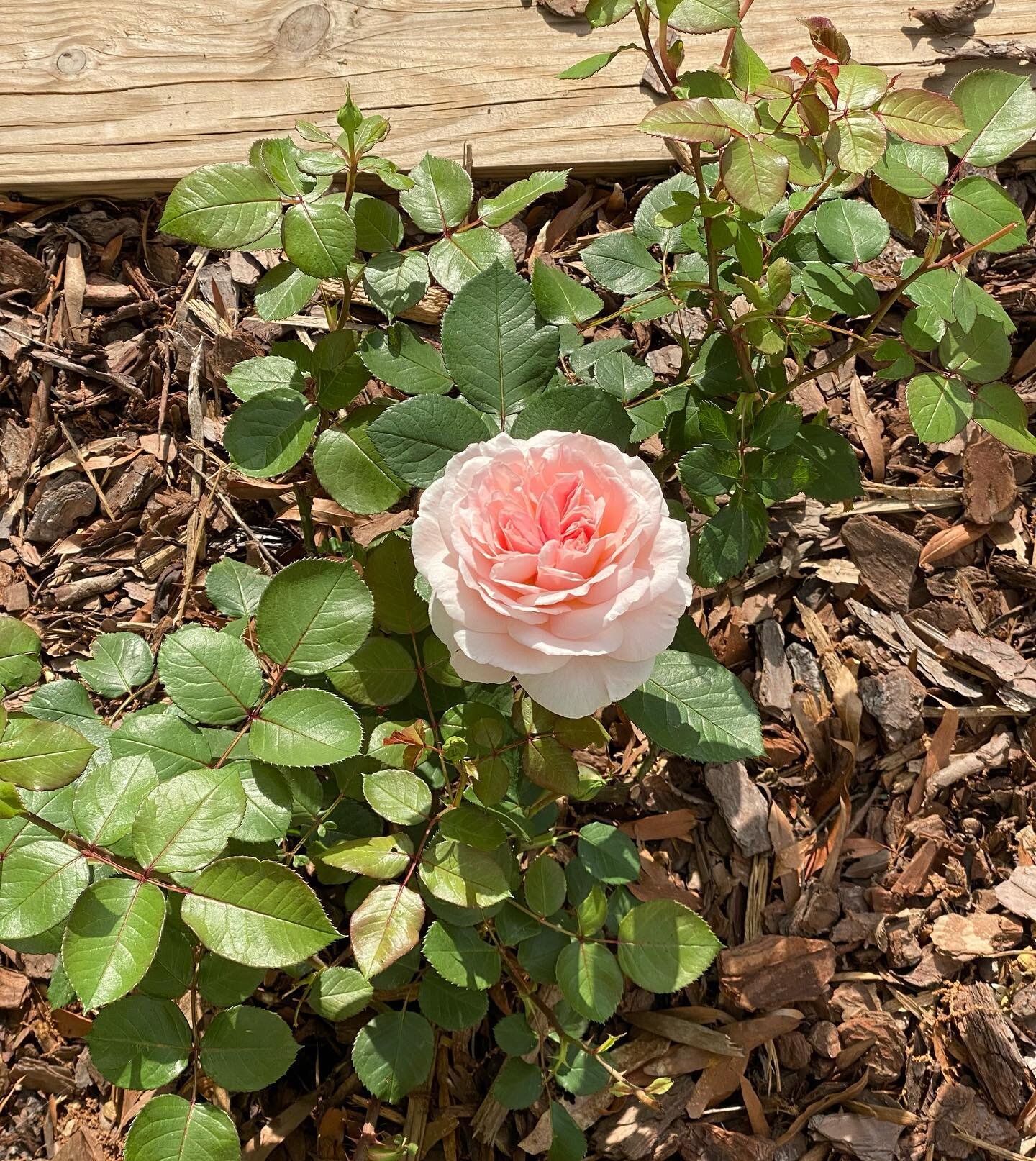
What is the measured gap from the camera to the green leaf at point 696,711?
126 cm

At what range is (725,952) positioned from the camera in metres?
1.68

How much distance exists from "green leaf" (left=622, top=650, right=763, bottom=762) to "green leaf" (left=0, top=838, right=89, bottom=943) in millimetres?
677

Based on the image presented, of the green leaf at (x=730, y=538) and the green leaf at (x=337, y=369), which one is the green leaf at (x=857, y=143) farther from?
the green leaf at (x=337, y=369)

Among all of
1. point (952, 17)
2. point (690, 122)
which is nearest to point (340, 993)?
point (690, 122)

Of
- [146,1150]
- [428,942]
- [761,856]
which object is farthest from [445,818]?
[761,856]

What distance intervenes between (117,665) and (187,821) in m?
0.56

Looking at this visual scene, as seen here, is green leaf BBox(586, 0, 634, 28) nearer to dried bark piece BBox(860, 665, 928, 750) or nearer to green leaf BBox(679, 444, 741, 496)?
green leaf BBox(679, 444, 741, 496)

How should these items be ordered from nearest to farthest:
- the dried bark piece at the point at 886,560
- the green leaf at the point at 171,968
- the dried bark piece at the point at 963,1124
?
the green leaf at the point at 171,968 → the dried bark piece at the point at 963,1124 → the dried bark piece at the point at 886,560

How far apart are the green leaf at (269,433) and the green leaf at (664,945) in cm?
78

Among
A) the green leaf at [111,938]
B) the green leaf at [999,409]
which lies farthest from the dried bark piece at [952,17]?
the green leaf at [111,938]

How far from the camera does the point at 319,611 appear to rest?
1.23 m

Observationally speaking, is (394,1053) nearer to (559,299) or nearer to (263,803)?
(263,803)

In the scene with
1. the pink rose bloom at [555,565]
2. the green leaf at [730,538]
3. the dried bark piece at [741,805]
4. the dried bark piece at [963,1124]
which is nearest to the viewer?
the pink rose bloom at [555,565]

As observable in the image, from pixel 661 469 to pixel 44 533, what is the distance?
1.24 metres
